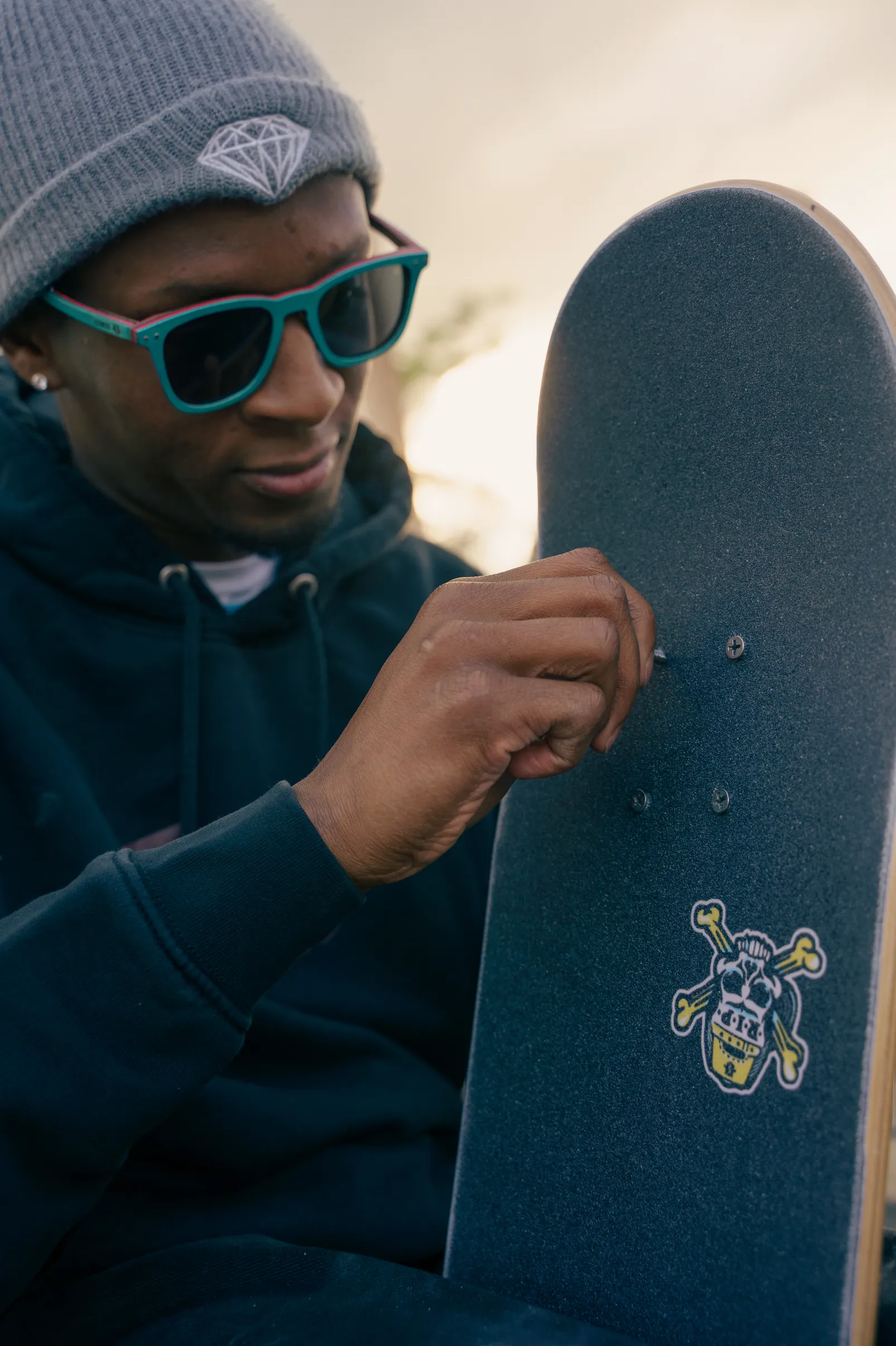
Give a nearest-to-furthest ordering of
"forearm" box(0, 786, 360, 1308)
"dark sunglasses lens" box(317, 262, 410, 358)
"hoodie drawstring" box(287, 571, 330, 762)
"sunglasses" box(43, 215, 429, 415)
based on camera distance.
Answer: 1. "forearm" box(0, 786, 360, 1308)
2. "sunglasses" box(43, 215, 429, 415)
3. "dark sunglasses lens" box(317, 262, 410, 358)
4. "hoodie drawstring" box(287, 571, 330, 762)

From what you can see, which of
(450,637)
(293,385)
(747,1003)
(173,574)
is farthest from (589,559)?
(173,574)

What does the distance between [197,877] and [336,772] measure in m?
0.14

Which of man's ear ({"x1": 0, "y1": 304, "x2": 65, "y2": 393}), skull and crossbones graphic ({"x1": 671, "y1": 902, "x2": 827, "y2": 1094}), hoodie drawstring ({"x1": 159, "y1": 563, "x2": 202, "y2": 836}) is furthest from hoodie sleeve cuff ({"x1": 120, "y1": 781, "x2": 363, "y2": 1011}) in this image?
man's ear ({"x1": 0, "y1": 304, "x2": 65, "y2": 393})

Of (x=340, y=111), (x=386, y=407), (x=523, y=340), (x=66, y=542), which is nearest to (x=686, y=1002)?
(x=66, y=542)

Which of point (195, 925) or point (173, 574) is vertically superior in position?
point (173, 574)

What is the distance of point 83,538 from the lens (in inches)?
55.2

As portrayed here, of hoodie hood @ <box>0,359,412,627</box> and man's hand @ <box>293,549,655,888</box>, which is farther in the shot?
hoodie hood @ <box>0,359,412,627</box>

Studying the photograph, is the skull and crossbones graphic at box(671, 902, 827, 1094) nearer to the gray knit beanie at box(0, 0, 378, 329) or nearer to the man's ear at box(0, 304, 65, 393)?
the gray knit beanie at box(0, 0, 378, 329)

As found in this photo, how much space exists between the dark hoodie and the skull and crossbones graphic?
11.5 inches

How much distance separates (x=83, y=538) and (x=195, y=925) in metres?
0.70

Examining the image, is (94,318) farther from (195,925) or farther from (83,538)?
(195,925)

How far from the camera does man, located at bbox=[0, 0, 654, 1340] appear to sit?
87 cm

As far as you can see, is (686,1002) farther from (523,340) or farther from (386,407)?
(523,340)

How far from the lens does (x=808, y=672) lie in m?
0.84
